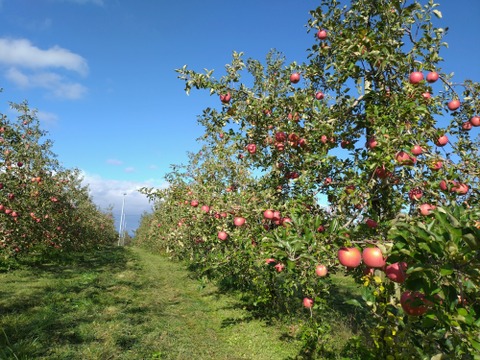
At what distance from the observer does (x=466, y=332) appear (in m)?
1.82

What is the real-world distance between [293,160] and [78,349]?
458 centimetres

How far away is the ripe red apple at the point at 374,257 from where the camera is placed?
2.38 meters

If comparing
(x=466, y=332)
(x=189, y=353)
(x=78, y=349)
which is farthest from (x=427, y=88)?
(x=78, y=349)

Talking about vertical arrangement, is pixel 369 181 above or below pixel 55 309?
above

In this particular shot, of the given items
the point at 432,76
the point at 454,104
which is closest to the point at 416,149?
the point at 432,76

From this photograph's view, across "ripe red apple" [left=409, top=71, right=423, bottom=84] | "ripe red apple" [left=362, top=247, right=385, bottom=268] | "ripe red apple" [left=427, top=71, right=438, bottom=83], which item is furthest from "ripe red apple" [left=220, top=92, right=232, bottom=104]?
"ripe red apple" [left=362, top=247, right=385, bottom=268]

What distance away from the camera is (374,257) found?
2398mm

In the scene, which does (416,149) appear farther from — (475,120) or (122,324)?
(122,324)

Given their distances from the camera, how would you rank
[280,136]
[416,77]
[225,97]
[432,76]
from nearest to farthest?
1. [416,77]
2. [432,76]
3. [280,136]
4. [225,97]

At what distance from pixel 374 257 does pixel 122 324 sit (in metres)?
5.86

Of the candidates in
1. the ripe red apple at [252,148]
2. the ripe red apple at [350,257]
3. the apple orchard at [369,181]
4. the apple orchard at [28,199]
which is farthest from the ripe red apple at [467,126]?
the apple orchard at [28,199]

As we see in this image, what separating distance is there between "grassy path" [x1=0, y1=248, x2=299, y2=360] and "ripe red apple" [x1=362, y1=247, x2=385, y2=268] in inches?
161

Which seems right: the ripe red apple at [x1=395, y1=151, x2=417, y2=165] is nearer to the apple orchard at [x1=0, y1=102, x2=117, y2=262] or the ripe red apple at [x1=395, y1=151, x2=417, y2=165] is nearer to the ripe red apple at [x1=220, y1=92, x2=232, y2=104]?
the ripe red apple at [x1=220, y1=92, x2=232, y2=104]

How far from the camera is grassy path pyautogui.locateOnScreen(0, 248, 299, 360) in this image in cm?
525
